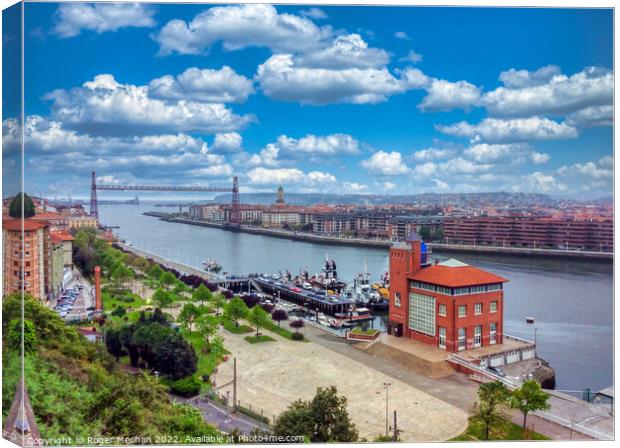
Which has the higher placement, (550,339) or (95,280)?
(95,280)

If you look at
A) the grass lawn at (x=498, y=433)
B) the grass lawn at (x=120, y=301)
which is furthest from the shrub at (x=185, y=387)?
the grass lawn at (x=498, y=433)

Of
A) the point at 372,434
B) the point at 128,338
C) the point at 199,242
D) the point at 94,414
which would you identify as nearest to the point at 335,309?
the point at 199,242

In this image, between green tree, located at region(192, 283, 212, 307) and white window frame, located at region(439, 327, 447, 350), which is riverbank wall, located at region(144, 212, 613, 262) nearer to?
green tree, located at region(192, 283, 212, 307)

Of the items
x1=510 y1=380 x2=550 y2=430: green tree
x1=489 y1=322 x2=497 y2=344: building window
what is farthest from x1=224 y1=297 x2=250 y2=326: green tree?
x1=510 y1=380 x2=550 y2=430: green tree

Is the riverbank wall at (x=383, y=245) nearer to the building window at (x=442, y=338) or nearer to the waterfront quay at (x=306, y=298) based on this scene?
the waterfront quay at (x=306, y=298)

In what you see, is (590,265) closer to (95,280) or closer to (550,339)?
(550,339)

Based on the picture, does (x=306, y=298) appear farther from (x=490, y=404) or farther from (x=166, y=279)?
(x=490, y=404)
